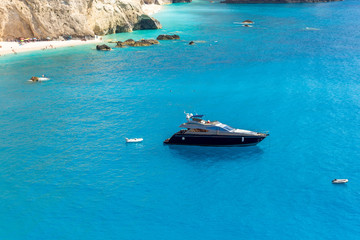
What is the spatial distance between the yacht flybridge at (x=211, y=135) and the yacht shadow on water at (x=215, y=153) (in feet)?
2.64

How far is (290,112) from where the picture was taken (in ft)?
207

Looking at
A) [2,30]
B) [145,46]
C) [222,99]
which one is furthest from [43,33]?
[222,99]

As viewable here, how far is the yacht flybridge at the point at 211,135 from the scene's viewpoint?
50.5 meters

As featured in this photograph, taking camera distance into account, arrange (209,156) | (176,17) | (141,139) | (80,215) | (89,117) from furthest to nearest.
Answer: (176,17)
(89,117)
(141,139)
(209,156)
(80,215)

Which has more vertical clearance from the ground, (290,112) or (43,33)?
(43,33)

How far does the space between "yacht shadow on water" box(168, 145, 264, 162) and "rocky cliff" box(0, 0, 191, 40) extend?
84.7m

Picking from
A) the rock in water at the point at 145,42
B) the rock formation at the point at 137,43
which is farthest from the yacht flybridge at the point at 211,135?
the rock in water at the point at 145,42

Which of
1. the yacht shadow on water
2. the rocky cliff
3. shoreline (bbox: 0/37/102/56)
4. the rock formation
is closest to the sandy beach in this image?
shoreline (bbox: 0/37/102/56)

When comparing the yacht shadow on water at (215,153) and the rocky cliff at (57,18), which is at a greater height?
the rocky cliff at (57,18)

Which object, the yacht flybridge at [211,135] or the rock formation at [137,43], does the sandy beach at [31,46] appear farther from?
the yacht flybridge at [211,135]

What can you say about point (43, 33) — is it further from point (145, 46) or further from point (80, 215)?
point (80, 215)

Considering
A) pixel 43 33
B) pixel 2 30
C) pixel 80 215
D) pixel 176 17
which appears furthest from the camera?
pixel 176 17

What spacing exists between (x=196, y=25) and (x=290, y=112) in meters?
110

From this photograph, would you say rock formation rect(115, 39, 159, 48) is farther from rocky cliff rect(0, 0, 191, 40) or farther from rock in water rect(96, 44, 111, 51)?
rocky cliff rect(0, 0, 191, 40)
